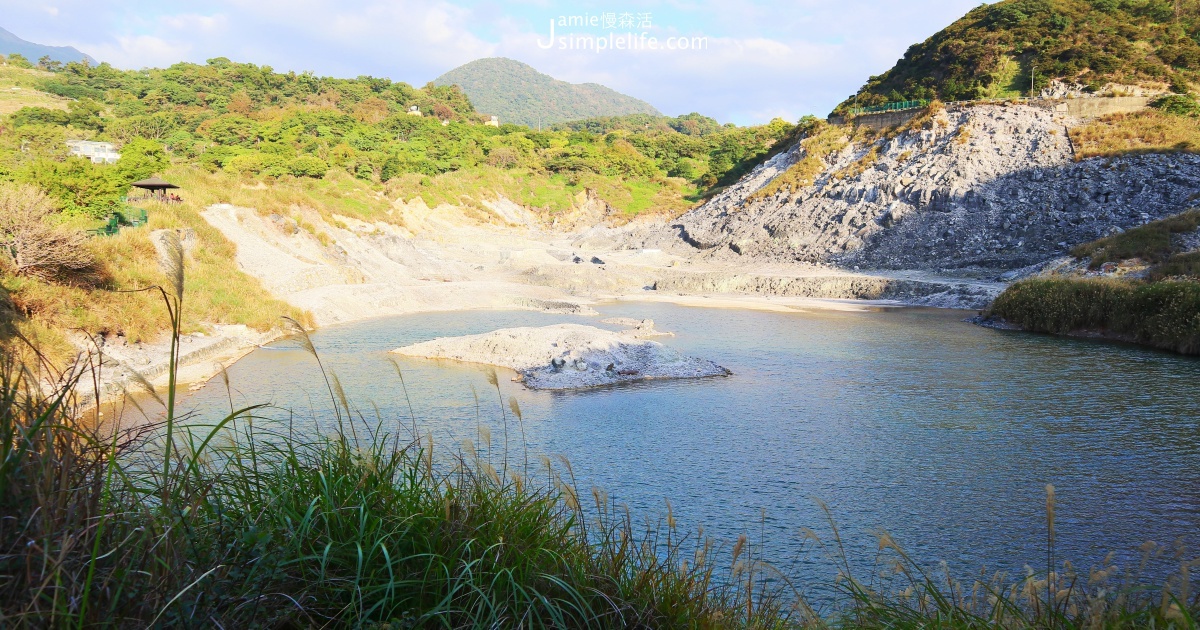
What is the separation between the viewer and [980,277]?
3416cm

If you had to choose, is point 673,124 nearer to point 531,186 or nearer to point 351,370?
point 531,186

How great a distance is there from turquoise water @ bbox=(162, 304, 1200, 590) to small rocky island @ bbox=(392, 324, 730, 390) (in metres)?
0.65

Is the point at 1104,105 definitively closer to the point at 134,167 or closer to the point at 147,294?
the point at 147,294

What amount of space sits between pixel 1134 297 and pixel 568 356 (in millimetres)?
17774

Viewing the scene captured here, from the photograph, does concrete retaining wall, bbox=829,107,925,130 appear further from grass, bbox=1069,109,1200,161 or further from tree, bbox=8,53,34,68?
tree, bbox=8,53,34,68

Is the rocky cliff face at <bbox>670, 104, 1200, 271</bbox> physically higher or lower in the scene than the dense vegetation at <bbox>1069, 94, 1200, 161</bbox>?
lower

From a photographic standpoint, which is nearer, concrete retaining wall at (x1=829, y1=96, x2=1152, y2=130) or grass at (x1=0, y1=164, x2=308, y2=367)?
grass at (x1=0, y1=164, x2=308, y2=367)

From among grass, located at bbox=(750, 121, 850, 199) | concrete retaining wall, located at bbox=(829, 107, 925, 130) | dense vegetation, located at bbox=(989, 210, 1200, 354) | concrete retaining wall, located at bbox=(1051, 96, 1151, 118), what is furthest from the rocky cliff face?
dense vegetation, located at bbox=(989, 210, 1200, 354)

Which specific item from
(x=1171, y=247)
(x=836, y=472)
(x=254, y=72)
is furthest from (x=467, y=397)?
(x=254, y=72)

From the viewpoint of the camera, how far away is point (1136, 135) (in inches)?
1619

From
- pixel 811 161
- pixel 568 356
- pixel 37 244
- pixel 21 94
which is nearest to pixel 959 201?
pixel 811 161

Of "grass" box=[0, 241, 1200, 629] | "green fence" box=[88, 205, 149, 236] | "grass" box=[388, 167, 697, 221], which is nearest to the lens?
"grass" box=[0, 241, 1200, 629]

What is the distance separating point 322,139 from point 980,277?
169ft

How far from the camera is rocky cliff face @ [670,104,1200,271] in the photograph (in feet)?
120
